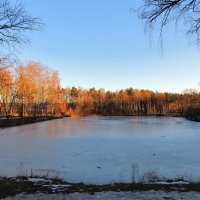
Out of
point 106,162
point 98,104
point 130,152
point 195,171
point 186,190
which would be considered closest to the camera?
point 186,190

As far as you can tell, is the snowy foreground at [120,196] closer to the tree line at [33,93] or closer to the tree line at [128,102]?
the tree line at [33,93]

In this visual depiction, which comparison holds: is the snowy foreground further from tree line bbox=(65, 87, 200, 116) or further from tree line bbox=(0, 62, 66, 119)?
tree line bbox=(65, 87, 200, 116)

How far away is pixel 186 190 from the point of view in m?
5.00

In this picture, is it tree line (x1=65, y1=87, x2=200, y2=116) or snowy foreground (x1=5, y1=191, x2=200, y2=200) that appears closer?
snowy foreground (x1=5, y1=191, x2=200, y2=200)

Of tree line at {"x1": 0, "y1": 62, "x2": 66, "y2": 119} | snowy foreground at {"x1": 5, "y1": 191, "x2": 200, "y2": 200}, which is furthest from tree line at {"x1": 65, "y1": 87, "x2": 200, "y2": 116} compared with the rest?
snowy foreground at {"x1": 5, "y1": 191, "x2": 200, "y2": 200}

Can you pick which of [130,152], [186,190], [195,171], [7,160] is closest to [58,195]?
[186,190]

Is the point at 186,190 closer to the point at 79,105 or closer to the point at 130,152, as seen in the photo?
the point at 130,152

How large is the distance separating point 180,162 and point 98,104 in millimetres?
87133

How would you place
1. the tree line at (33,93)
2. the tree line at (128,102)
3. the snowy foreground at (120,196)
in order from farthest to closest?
the tree line at (128,102) → the tree line at (33,93) → the snowy foreground at (120,196)

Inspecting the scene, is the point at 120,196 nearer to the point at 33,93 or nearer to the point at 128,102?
the point at 33,93

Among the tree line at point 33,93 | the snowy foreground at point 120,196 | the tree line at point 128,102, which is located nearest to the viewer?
the snowy foreground at point 120,196

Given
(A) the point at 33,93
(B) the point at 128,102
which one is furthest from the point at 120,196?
(B) the point at 128,102

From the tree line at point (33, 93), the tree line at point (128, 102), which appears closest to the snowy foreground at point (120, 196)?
the tree line at point (33, 93)

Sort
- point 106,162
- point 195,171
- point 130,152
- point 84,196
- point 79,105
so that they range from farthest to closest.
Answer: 1. point 79,105
2. point 130,152
3. point 106,162
4. point 195,171
5. point 84,196
